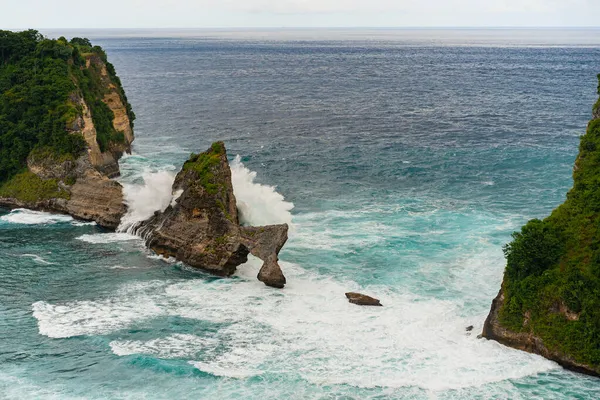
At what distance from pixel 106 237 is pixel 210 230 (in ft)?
45.2

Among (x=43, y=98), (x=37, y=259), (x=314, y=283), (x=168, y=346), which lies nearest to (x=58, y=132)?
(x=43, y=98)

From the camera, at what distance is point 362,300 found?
49.6 meters

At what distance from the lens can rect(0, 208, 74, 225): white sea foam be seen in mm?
70019

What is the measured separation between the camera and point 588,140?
5288 centimetres

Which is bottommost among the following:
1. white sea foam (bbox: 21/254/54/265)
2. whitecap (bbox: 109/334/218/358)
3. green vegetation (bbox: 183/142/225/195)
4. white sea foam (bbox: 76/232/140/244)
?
whitecap (bbox: 109/334/218/358)

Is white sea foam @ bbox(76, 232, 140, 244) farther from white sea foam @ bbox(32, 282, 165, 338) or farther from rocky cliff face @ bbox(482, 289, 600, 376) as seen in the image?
rocky cliff face @ bbox(482, 289, 600, 376)

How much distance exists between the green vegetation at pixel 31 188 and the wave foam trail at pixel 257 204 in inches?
766

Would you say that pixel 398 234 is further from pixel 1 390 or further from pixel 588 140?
pixel 1 390

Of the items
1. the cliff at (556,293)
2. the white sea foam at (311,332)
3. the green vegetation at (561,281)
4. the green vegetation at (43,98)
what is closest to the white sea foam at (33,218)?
the green vegetation at (43,98)

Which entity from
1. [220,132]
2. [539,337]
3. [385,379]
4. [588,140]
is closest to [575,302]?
[539,337]

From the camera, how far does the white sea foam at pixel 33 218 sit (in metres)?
70.0

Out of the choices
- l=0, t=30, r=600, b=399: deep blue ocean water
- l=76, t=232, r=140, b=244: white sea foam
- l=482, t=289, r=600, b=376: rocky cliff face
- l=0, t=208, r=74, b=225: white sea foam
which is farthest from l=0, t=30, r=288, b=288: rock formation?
l=482, t=289, r=600, b=376: rocky cliff face

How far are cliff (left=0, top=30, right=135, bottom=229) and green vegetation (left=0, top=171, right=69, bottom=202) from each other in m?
0.11

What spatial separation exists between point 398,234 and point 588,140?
1949cm
